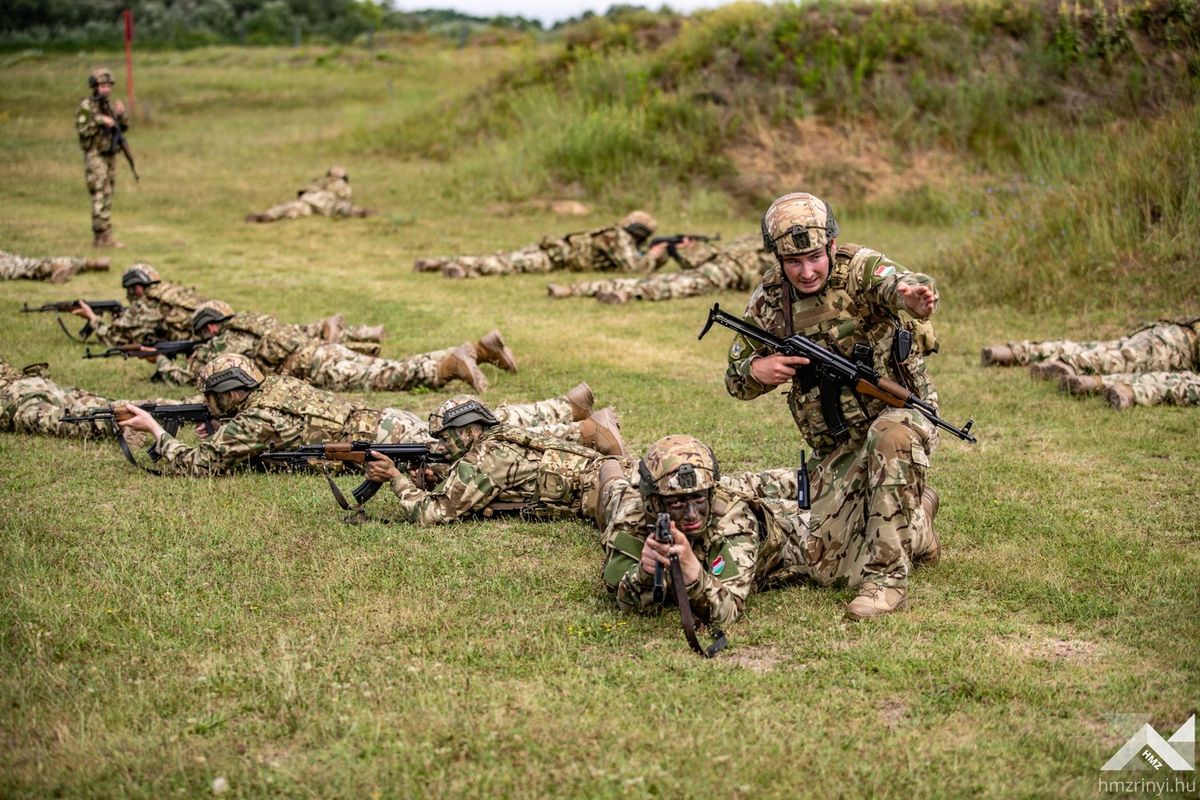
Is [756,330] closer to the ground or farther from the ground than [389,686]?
farther from the ground

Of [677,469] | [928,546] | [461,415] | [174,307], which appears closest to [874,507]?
[928,546]

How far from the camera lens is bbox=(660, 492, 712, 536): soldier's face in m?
5.71

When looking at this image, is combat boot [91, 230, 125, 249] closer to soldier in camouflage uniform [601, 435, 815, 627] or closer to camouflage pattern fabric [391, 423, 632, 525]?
camouflage pattern fabric [391, 423, 632, 525]

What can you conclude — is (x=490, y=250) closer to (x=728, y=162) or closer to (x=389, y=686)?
(x=728, y=162)

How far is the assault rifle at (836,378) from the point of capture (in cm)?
614

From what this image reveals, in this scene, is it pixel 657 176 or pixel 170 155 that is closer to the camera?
pixel 657 176

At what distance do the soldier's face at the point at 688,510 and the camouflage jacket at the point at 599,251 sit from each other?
11209 mm

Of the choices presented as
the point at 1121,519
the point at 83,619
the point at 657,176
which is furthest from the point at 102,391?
the point at 657,176

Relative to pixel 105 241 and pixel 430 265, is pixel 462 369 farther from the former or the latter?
pixel 105 241

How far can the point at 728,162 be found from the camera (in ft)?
73.4

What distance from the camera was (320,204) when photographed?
22.4 m

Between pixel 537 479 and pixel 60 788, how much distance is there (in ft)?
11.8

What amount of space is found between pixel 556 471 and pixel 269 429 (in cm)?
232

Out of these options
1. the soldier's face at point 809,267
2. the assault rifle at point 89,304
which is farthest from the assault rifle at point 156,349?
the soldier's face at point 809,267
